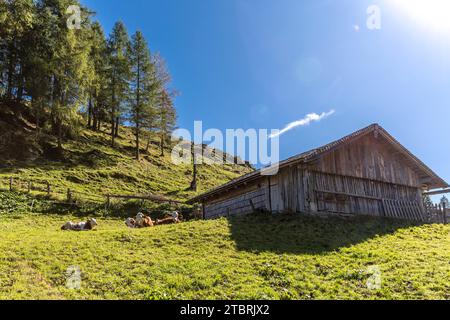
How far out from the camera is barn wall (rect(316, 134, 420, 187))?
2120cm

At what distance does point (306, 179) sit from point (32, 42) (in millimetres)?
35630

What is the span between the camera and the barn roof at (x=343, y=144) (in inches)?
771

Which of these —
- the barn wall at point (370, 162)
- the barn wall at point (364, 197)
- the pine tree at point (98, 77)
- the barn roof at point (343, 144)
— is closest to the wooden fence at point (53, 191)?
the barn roof at point (343, 144)

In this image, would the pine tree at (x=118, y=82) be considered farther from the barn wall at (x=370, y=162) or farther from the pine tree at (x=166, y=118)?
the barn wall at (x=370, y=162)

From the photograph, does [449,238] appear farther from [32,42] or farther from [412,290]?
[32,42]

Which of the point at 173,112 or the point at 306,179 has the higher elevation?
the point at 173,112

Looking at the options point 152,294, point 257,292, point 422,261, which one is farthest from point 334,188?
point 152,294

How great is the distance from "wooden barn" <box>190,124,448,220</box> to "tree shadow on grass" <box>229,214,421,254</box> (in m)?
1.38

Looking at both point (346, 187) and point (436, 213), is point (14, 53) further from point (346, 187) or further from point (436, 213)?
point (436, 213)

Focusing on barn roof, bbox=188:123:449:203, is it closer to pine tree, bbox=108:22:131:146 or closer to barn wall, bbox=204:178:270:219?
barn wall, bbox=204:178:270:219

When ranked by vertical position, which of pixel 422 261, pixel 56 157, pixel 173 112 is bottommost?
pixel 422 261

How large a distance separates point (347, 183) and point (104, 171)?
25.7 metres

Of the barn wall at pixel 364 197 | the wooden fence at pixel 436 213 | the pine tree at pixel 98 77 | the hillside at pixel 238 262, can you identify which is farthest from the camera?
the pine tree at pixel 98 77
